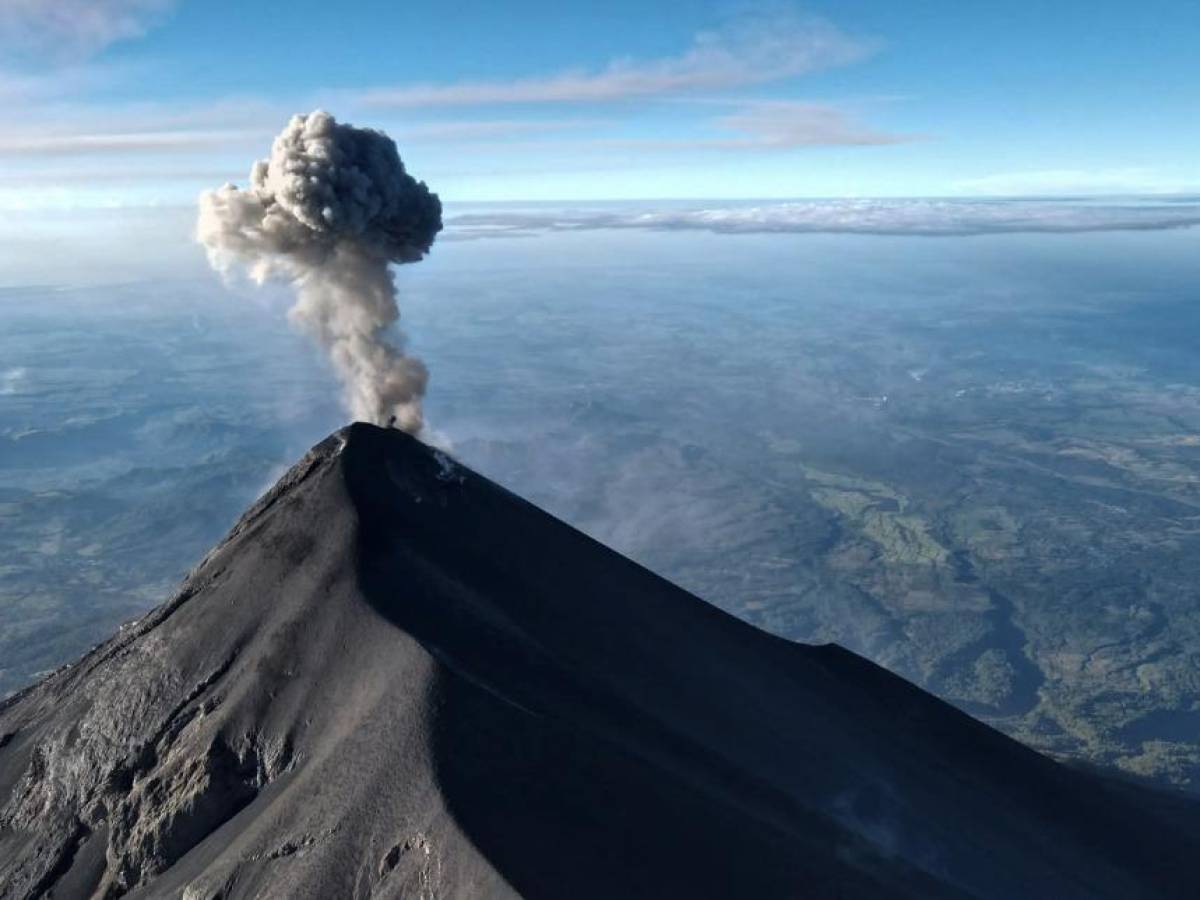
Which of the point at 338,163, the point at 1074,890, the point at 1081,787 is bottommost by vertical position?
the point at 1081,787

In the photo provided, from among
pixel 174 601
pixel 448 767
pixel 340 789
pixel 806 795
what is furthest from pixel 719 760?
pixel 174 601

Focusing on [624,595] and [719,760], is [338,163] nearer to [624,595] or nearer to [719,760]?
[624,595]

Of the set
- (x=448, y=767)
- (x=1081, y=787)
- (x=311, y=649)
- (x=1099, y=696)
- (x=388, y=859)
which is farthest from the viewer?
(x=1099, y=696)

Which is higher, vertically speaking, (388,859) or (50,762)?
(388,859)

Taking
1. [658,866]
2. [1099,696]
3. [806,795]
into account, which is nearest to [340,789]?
[658,866]

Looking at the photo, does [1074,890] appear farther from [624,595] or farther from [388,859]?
[388,859]

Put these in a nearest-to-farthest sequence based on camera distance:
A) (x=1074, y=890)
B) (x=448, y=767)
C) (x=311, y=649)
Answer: (x=448, y=767) → (x=311, y=649) → (x=1074, y=890)

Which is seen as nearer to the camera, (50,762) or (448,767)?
(448,767)
